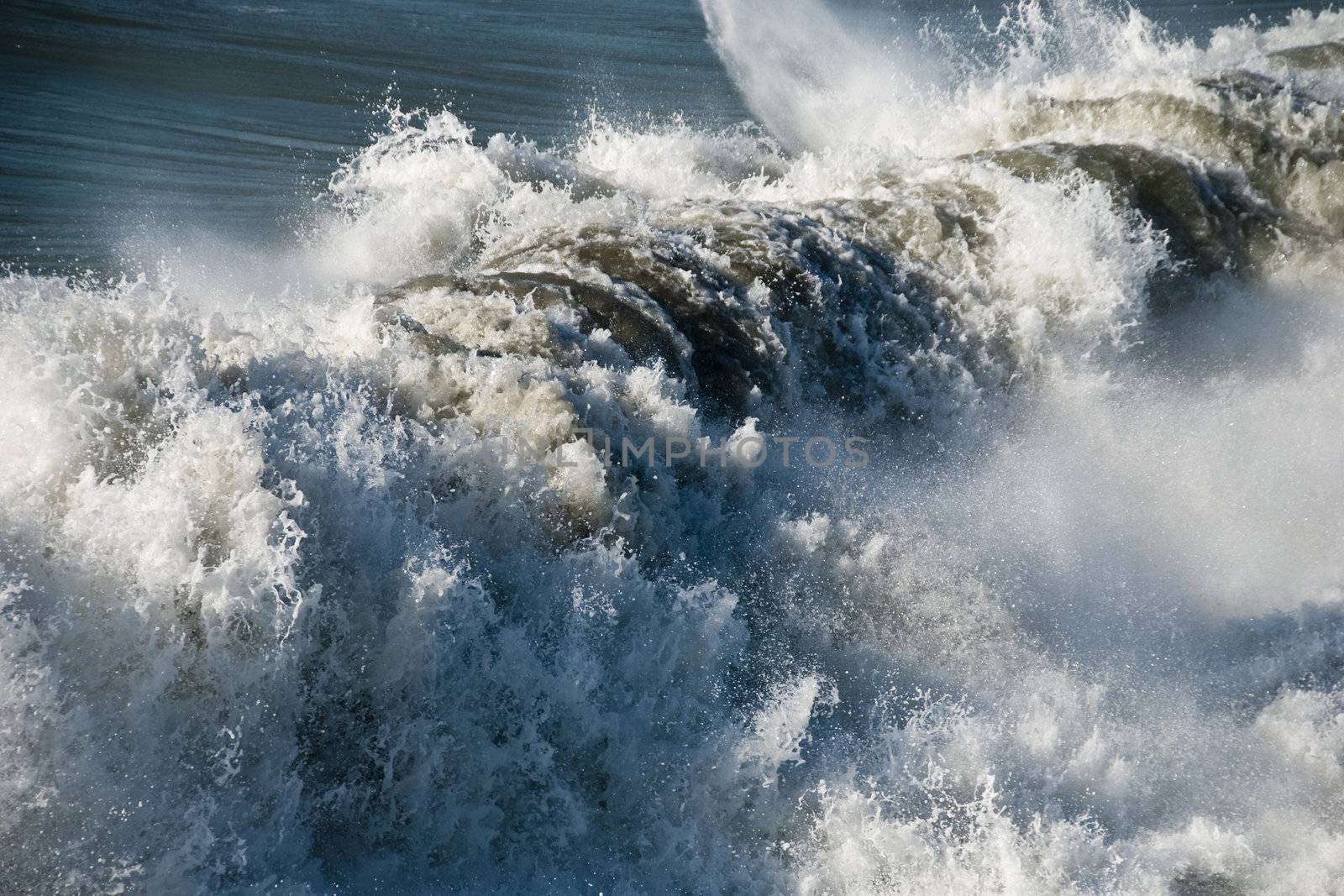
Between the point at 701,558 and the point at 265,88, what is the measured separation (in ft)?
35.6

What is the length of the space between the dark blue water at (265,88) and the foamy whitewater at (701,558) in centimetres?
144

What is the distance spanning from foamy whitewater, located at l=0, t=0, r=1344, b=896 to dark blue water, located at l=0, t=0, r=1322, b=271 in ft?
4.72

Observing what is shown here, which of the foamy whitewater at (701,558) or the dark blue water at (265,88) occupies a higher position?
the dark blue water at (265,88)

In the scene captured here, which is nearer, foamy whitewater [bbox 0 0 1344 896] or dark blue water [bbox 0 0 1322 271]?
foamy whitewater [bbox 0 0 1344 896]

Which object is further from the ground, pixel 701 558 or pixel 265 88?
pixel 265 88

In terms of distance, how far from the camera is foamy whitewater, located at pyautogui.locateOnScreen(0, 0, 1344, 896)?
12.1 feet

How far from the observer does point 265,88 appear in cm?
1322

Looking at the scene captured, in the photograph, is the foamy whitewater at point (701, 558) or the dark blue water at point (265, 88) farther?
the dark blue water at point (265, 88)

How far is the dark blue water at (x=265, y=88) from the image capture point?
9.35m

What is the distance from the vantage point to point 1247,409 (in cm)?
798

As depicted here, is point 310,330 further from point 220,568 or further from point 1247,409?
point 1247,409

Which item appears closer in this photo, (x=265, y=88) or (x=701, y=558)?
(x=701, y=558)

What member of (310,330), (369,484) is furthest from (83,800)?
(310,330)

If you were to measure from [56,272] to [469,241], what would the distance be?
10.7ft
